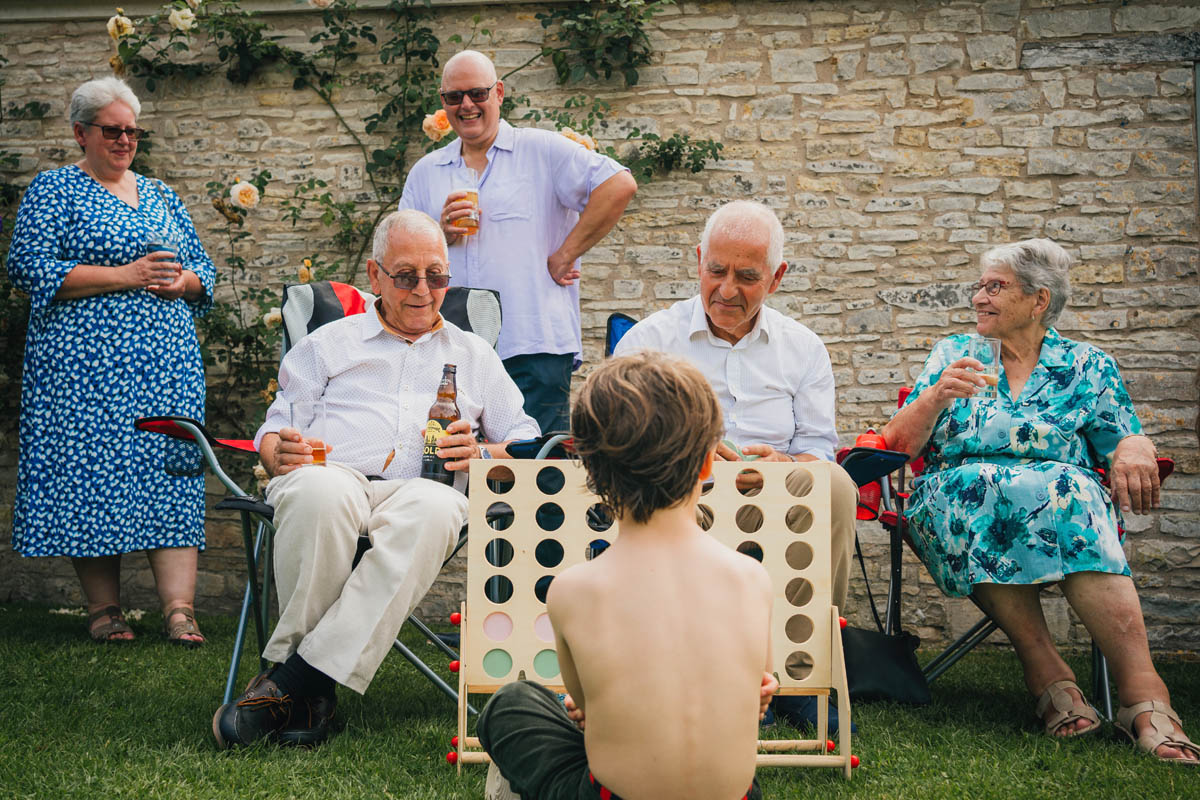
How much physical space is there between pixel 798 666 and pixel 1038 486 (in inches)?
32.9

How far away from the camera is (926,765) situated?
2.52 m

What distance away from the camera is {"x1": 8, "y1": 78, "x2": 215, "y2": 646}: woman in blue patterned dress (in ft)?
13.1

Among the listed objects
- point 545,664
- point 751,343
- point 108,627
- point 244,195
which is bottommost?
point 108,627

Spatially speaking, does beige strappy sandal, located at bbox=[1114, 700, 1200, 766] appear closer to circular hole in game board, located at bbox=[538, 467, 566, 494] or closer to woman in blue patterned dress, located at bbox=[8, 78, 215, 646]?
circular hole in game board, located at bbox=[538, 467, 566, 494]

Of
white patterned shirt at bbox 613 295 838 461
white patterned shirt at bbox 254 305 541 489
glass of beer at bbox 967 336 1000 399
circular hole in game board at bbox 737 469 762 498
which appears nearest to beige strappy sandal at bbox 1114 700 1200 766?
glass of beer at bbox 967 336 1000 399

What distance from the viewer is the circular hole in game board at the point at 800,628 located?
246 cm

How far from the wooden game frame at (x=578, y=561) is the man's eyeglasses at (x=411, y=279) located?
82 cm

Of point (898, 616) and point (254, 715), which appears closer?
point (254, 715)

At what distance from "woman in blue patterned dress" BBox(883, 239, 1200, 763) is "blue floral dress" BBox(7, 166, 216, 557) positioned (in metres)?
2.64

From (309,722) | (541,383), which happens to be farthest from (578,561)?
(541,383)

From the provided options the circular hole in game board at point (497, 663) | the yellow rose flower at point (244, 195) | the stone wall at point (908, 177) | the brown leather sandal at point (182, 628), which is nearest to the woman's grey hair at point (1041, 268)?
the stone wall at point (908, 177)

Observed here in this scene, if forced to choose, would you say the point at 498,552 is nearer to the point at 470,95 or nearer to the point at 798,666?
the point at 798,666

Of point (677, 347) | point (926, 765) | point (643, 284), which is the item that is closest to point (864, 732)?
point (926, 765)

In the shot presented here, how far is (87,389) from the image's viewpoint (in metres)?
4.02
